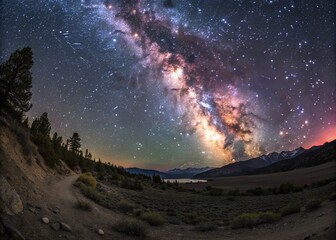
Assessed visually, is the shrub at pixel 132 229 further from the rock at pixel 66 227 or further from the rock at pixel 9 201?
the rock at pixel 9 201

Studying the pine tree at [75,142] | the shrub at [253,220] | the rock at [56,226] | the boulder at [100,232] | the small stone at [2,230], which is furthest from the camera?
the pine tree at [75,142]

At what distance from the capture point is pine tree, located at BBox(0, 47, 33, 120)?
74.2ft

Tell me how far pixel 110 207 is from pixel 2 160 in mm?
8497

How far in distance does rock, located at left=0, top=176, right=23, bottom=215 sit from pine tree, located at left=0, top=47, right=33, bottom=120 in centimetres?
1312

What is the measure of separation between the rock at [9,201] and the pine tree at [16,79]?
13.1 m

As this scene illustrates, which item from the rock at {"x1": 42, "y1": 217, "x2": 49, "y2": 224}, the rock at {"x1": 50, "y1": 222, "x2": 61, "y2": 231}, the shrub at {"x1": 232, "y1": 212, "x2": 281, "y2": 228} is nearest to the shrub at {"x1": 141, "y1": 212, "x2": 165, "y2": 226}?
the shrub at {"x1": 232, "y1": 212, "x2": 281, "y2": 228}

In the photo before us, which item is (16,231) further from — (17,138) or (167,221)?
(17,138)

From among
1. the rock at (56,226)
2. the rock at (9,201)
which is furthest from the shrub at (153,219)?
the rock at (9,201)

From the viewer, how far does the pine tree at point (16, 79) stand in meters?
22.6

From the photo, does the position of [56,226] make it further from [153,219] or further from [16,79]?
[16,79]

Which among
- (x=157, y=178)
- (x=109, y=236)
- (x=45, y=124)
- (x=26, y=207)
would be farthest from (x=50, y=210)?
(x=157, y=178)

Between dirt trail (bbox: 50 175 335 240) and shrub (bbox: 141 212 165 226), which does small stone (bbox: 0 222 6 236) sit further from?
shrub (bbox: 141 212 165 226)

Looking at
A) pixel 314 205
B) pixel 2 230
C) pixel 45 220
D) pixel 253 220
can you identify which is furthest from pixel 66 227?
pixel 314 205

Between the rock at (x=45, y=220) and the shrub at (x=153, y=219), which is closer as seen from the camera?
the rock at (x=45, y=220)
